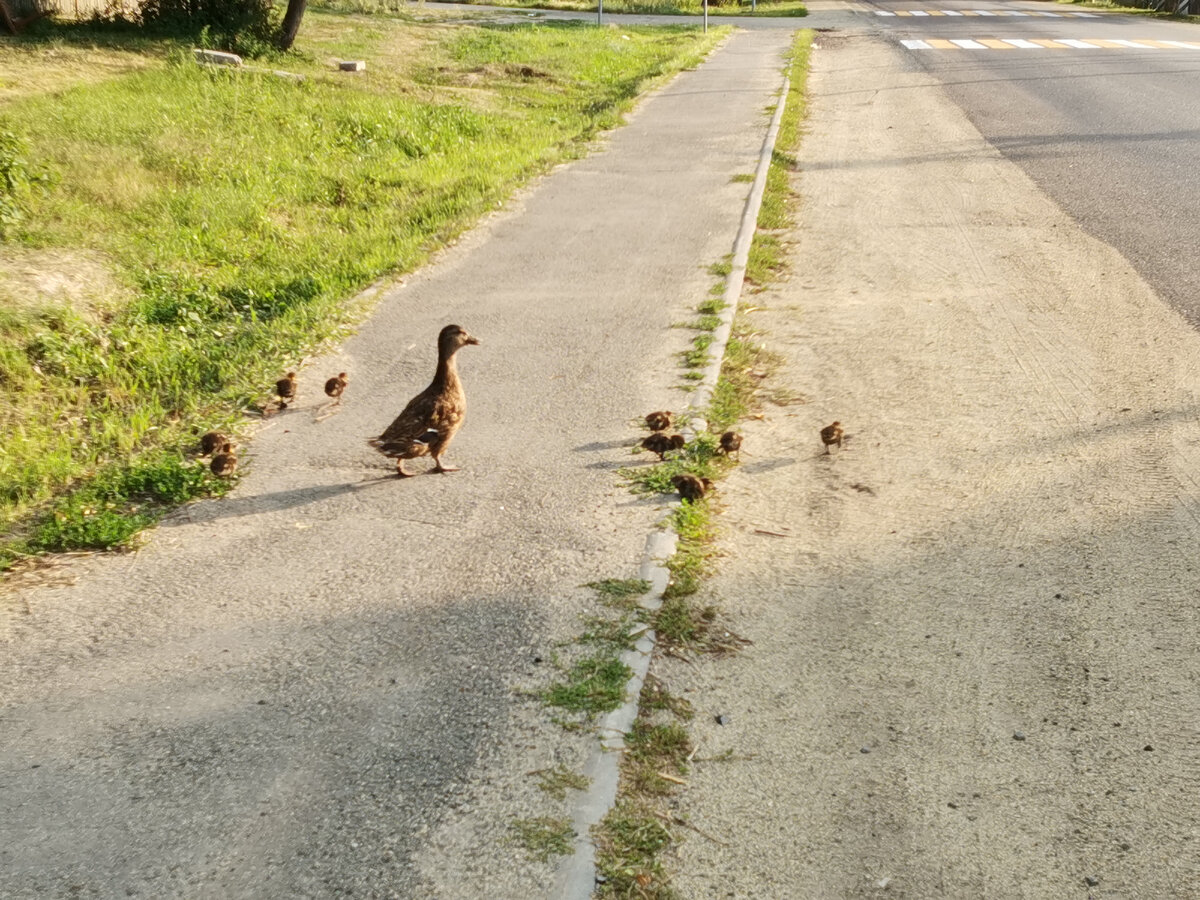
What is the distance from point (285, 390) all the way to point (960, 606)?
4.72 meters

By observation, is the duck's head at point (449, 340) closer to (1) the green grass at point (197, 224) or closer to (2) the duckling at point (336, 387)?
(2) the duckling at point (336, 387)

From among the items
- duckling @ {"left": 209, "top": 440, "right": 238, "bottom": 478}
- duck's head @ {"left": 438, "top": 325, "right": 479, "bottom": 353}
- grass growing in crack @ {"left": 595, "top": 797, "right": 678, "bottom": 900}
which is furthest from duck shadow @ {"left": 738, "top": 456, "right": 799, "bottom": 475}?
grass growing in crack @ {"left": 595, "top": 797, "right": 678, "bottom": 900}

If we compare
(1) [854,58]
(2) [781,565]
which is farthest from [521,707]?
(1) [854,58]

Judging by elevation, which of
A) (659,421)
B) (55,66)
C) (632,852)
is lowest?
(632,852)

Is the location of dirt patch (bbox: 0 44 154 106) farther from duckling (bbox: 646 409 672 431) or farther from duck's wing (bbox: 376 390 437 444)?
duckling (bbox: 646 409 672 431)

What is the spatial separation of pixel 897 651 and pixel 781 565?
3.17 feet

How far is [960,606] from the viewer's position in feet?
18.6

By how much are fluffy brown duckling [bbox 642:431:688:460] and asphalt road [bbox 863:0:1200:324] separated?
5094 mm

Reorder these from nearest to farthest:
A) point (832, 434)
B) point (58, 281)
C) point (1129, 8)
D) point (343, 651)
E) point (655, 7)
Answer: point (343, 651) < point (832, 434) < point (58, 281) < point (1129, 8) < point (655, 7)

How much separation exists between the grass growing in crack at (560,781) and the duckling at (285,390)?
448cm

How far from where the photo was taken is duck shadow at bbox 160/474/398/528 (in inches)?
262

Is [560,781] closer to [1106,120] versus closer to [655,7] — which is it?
[1106,120]

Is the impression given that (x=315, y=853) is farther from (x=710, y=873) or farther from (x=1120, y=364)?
(x=1120, y=364)

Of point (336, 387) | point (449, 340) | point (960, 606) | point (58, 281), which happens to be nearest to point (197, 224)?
point (58, 281)
